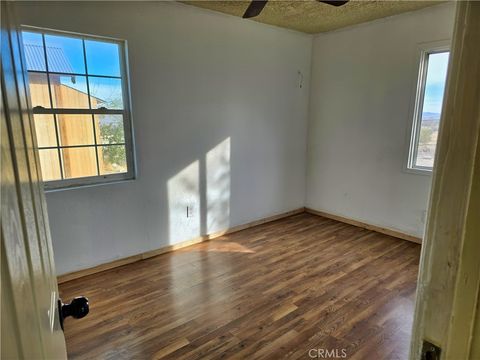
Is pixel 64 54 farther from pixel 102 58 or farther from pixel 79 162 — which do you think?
pixel 79 162

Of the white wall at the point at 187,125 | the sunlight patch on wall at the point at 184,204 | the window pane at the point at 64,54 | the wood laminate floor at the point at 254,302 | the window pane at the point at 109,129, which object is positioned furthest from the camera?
the sunlight patch on wall at the point at 184,204

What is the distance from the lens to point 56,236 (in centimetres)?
259

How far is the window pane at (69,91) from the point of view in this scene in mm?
2500

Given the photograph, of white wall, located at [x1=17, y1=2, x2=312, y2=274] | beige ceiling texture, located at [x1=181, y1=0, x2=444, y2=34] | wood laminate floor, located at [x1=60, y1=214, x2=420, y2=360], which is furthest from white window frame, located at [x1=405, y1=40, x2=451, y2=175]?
white wall, located at [x1=17, y1=2, x2=312, y2=274]

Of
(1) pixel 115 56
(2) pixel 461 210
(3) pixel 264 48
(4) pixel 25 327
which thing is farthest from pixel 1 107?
(3) pixel 264 48

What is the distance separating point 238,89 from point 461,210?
3273 mm

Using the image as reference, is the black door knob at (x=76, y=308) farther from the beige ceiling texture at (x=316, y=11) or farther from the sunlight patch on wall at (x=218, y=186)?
the beige ceiling texture at (x=316, y=11)

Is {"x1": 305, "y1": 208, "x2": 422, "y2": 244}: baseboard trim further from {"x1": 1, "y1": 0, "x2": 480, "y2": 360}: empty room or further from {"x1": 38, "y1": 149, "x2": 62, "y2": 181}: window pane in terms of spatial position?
{"x1": 38, "y1": 149, "x2": 62, "y2": 181}: window pane

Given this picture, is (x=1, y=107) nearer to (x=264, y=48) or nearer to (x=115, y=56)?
(x=115, y=56)

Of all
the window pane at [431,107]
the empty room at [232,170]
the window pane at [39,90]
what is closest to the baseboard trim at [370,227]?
the empty room at [232,170]

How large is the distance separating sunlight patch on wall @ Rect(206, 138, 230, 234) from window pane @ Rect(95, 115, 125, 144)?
952 mm

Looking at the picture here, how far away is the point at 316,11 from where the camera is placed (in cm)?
315

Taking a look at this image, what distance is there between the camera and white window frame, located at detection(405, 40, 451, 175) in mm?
3115

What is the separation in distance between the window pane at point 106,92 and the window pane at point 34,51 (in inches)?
14.3
